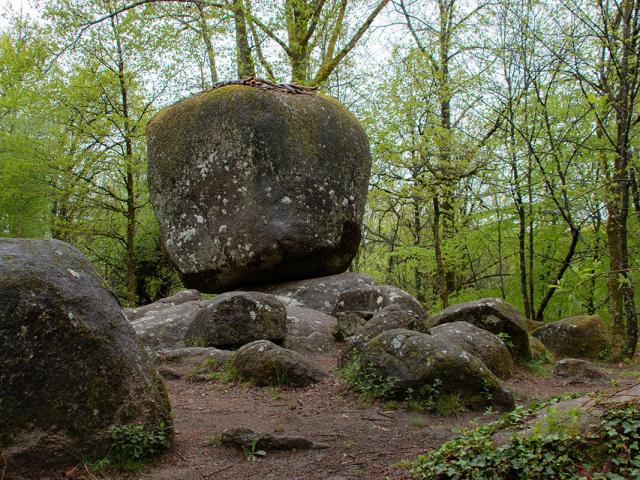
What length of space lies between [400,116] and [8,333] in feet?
40.9

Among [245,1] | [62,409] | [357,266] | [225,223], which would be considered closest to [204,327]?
[225,223]

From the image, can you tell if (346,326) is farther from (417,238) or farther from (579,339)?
(417,238)

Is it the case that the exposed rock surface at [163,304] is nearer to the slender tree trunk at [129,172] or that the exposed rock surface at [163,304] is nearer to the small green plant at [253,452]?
the slender tree trunk at [129,172]

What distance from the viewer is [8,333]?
10.6 ft

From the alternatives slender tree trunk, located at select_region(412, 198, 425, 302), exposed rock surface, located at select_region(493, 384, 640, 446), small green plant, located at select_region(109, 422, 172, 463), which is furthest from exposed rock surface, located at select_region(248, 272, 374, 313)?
slender tree trunk, located at select_region(412, 198, 425, 302)

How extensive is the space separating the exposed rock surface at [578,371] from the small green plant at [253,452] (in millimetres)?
4749

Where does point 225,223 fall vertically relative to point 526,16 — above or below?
below

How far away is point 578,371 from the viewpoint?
278 inches

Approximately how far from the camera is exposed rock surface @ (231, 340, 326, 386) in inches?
234

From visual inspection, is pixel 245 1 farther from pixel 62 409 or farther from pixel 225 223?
pixel 62 409

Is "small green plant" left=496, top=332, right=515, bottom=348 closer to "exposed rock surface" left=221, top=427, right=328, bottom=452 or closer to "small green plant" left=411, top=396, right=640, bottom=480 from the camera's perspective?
"exposed rock surface" left=221, top=427, right=328, bottom=452

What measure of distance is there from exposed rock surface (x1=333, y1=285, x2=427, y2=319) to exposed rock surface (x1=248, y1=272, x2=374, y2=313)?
0.45m

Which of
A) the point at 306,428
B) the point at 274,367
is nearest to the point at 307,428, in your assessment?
the point at 306,428

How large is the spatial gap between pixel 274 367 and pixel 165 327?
3.02 meters
